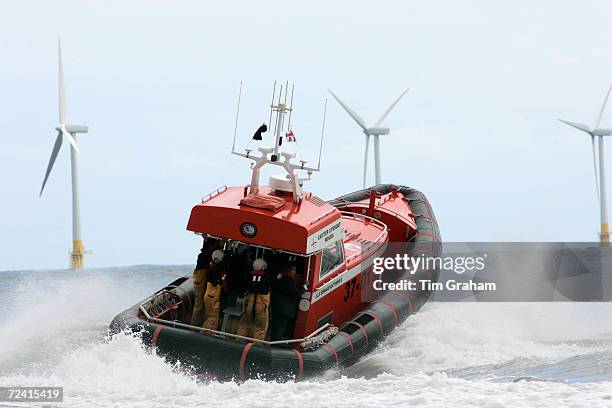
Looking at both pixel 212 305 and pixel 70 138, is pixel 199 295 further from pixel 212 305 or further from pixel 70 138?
pixel 70 138

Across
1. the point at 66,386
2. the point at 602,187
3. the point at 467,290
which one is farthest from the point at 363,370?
the point at 602,187

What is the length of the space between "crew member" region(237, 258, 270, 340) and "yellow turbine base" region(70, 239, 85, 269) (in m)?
23.6

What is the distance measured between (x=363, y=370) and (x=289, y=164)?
9.47ft

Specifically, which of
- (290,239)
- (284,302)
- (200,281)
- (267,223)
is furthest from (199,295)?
(290,239)

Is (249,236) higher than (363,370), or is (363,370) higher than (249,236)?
(249,236)

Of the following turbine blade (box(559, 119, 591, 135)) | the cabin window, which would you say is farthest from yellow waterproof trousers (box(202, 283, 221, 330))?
turbine blade (box(559, 119, 591, 135))

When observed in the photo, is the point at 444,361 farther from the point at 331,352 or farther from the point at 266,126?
the point at 266,126

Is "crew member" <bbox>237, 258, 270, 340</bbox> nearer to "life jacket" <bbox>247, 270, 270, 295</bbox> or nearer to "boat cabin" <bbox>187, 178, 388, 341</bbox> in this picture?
"life jacket" <bbox>247, 270, 270, 295</bbox>

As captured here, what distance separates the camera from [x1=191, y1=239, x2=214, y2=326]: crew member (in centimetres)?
1317

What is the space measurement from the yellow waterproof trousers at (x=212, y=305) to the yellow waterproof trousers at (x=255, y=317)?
36 cm

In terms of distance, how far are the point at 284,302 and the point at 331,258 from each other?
3.68ft

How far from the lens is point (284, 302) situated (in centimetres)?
1305

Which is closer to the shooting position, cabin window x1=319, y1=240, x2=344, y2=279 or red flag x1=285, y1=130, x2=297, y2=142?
cabin window x1=319, y1=240, x2=344, y2=279

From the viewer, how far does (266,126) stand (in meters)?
13.6
